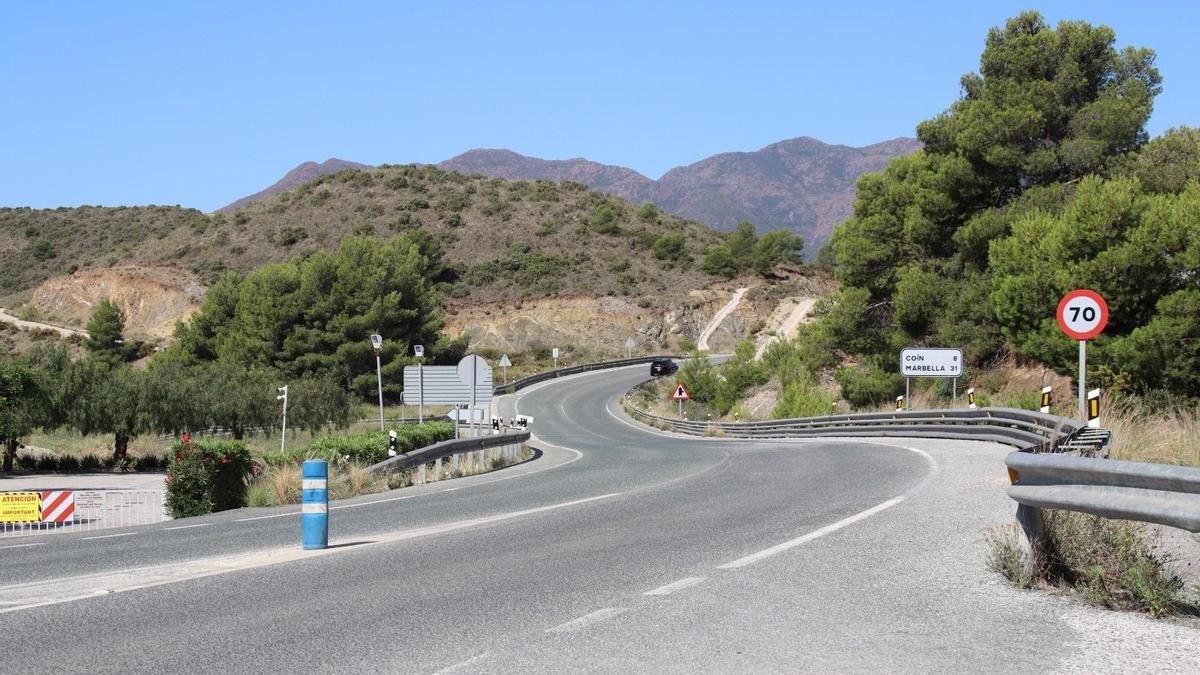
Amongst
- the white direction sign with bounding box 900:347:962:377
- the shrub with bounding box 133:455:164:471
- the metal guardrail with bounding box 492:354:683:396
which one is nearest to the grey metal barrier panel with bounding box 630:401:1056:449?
the white direction sign with bounding box 900:347:962:377

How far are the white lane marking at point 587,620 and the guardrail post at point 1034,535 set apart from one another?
278cm

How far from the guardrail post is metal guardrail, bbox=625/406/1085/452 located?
3306 mm

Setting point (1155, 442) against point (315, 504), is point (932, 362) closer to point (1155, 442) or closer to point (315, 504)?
point (1155, 442)

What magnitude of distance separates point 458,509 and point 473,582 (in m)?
6.81

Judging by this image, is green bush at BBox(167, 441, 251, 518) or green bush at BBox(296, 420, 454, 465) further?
green bush at BBox(296, 420, 454, 465)

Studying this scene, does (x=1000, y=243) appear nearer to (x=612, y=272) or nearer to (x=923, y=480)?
(x=923, y=480)

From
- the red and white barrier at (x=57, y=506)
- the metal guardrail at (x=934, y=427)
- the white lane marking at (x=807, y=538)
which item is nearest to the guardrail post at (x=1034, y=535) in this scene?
the white lane marking at (x=807, y=538)

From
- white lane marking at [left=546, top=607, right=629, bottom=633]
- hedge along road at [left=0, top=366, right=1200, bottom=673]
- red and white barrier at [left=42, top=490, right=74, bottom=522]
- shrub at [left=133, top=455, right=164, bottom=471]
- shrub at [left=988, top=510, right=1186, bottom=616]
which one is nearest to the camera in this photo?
hedge along road at [left=0, top=366, right=1200, bottom=673]


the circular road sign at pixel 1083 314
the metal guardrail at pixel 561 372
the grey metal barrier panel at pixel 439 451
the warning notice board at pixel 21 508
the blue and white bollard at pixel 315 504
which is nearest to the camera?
the blue and white bollard at pixel 315 504

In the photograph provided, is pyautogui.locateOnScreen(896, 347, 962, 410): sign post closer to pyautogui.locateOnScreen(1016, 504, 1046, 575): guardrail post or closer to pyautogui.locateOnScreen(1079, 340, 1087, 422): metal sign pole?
pyautogui.locateOnScreen(1079, 340, 1087, 422): metal sign pole

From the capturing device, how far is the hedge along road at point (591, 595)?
6.39 m

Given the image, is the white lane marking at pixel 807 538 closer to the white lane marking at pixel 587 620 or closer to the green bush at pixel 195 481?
the white lane marking at pixel 587 620

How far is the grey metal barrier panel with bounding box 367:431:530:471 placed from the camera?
2228 centimetres

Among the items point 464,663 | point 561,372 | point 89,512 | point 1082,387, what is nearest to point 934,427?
point 1082,387
